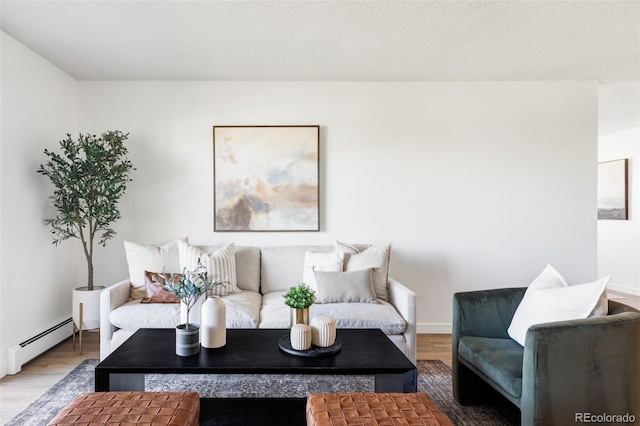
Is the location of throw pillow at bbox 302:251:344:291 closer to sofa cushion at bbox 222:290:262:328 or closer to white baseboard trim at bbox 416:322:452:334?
sofa cushion at bbox 222:290:262:328

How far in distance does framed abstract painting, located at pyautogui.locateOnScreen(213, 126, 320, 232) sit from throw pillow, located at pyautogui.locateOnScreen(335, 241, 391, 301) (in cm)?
72

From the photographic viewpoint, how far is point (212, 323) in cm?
208

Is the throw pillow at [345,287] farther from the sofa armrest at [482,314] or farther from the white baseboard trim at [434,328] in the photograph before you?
the white baseboard trim at [434,328]

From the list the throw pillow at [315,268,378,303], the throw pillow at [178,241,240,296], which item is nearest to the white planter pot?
the throw pillow at [178,241,240,296]

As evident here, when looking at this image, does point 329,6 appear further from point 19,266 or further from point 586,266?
point 586,266

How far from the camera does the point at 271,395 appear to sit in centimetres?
252

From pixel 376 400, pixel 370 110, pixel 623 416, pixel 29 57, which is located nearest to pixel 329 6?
pixel 370 110

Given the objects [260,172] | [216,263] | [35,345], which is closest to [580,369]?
[216,263]

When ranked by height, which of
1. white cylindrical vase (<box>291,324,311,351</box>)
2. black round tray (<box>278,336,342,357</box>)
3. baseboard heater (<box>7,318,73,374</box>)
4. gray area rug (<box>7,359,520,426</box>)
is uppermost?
white cylindrical vase (<box>291,324,311,351</box>)

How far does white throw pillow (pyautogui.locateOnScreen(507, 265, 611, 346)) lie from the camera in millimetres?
1965

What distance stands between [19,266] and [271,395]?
225 centimetres

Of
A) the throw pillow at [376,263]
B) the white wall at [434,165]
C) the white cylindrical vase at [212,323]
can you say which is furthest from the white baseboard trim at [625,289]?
the white cylindrical vase at [212,323]

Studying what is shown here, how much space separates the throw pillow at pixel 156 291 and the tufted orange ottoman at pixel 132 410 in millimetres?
1341

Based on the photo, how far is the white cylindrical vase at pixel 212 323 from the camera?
208 centimetres
